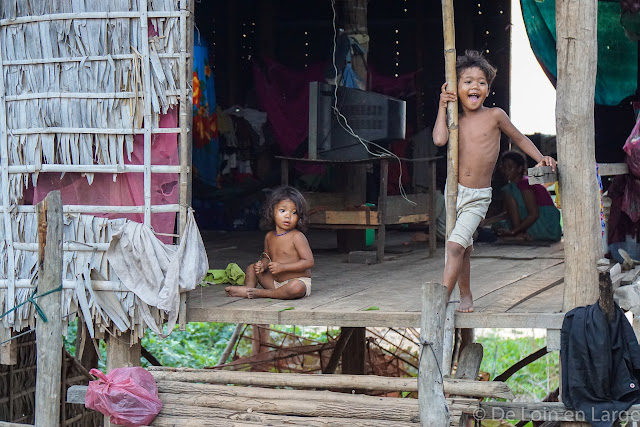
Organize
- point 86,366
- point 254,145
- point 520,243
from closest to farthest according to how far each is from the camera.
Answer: point 86,366, point 520,243, point 254,145

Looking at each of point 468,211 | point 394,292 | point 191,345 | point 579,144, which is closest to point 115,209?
point 394,292

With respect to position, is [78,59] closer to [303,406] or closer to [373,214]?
[303,406]

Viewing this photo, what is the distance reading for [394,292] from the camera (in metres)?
4.96

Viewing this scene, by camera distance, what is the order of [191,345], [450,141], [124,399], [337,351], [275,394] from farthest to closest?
[191,345] < [337,351] < [450,141] < [275,394] < [124,399]

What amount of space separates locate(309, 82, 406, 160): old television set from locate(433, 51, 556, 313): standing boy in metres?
2.32

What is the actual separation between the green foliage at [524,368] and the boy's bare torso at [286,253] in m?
5.30

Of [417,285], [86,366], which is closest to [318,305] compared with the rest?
[417,285]

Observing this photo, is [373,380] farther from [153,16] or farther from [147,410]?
[153,16]

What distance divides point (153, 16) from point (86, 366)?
12.9 ft

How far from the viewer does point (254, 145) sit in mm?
9656

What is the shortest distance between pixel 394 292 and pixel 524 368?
21.3ft

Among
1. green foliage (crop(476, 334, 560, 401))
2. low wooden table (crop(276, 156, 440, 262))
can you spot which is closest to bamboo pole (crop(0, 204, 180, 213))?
low wooden table (crop(276, 156, 440, 262))

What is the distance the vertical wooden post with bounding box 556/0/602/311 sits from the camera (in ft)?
13.3

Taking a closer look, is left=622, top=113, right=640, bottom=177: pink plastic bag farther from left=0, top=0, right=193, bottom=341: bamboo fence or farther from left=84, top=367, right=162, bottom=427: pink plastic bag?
left=84, top=367, right=162, bottom=427: pink plastic bag
